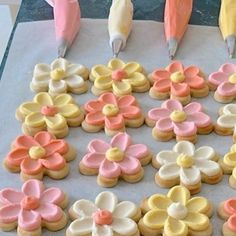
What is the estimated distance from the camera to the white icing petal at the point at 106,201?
0.75 m

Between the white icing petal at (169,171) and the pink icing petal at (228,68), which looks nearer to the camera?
the white icing petal at (169,171)

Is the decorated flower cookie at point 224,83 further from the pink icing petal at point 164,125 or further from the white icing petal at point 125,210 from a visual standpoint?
the white icing petal at point 125,210

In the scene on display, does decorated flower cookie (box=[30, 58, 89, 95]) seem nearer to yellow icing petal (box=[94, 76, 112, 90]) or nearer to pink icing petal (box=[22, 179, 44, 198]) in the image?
yellow icing petal (box=[94, 76, 112, 90])

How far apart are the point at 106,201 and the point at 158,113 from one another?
0.58 ft

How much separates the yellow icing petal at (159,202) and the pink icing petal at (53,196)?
102mm

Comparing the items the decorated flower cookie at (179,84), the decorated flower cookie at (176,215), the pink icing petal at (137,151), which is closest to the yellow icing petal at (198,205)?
the decorated flower cookie at (176,215)

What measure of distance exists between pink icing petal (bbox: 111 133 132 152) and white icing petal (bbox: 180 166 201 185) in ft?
0.27

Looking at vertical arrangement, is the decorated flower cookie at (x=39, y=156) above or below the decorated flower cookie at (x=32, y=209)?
above

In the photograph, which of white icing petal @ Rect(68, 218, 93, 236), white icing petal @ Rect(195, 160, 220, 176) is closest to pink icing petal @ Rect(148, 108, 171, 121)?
white icing petal @ Rect(195, 160, 220, 176)

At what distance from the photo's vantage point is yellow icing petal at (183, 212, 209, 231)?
2.34ft

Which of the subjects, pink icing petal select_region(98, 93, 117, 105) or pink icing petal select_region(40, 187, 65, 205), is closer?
pink icing petal select_region(40, 187, 65, 205)

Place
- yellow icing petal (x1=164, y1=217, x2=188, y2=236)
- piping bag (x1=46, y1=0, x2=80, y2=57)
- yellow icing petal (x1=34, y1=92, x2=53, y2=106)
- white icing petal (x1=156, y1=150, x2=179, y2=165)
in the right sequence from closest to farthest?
yellow icing petal (x1=164, y1=217, x2=188, y2=236), white icing petal (x1=156, y1=150, x2=179, y2=165), yellow icing petal (x1=34, y1=92, x2=53, y2=106), piping bag (x1=46, y1=0, x2=80, y2=57)

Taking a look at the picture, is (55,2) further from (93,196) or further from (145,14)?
(93,196)

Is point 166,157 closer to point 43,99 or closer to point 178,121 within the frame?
point 178,121
